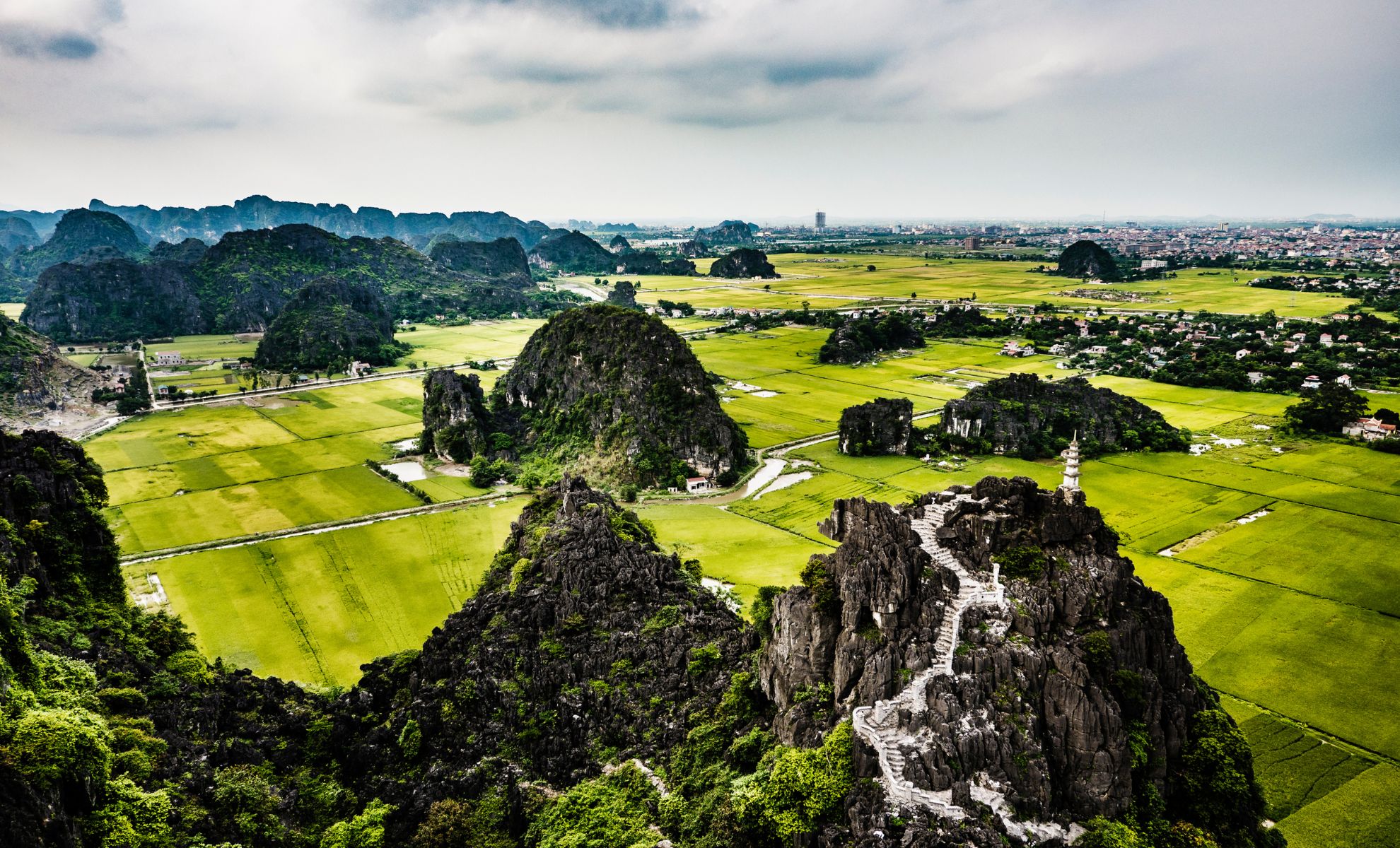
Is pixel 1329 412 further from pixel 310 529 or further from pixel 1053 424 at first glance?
pixel 310 529

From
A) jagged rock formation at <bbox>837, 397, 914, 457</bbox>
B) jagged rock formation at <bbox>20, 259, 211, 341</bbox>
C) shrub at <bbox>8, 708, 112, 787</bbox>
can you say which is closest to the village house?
jagged rock formation at <bbox>837, 397, 914, 457</bbox>

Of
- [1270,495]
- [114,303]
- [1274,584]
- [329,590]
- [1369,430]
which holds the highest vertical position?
[114,303]

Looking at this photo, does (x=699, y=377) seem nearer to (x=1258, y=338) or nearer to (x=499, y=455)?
(x=499, y=455)

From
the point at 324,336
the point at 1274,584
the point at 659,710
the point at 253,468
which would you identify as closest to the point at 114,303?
the point at 324,336

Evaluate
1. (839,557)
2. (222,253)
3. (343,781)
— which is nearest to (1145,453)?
(839,557)

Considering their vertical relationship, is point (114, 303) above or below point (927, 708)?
above

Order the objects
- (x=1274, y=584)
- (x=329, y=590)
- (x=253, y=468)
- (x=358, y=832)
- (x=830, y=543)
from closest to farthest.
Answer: (x=358, y=832)
(x=1274, y=584)
(x=329, y=590)
(x=830, y=543)
(x=253, y=468)

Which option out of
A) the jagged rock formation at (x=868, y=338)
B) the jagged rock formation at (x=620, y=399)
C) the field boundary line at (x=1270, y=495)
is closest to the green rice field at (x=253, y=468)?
the jagged rock formation at (x=620, y=399)

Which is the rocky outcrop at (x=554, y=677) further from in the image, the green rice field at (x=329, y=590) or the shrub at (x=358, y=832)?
the green rice field at (x=329, y=590)
